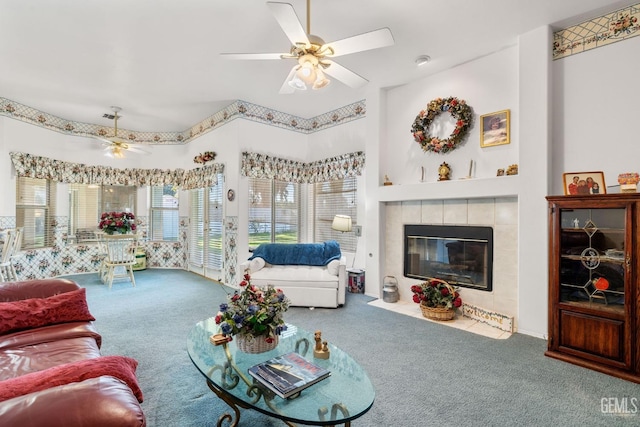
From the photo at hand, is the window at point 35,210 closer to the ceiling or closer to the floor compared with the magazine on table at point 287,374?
closer to the ceiling

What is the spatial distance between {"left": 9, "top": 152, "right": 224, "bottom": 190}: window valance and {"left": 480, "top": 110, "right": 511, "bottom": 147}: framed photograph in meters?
Result: 4.09

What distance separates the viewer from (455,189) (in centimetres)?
371

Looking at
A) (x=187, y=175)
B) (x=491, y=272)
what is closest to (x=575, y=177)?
(x=491, y=272)

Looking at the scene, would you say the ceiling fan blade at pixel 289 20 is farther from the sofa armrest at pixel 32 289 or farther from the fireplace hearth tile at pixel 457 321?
the fireplace hearth tile at pixel 457 321

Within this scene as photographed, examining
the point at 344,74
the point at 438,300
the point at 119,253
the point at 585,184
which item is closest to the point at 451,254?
the point at 438,300

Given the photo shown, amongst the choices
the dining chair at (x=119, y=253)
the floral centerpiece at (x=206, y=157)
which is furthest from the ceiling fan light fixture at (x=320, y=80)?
the dining chair at (x=119, y=253)

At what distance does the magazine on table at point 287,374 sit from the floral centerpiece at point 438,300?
7.45 ft

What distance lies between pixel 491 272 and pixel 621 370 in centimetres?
137

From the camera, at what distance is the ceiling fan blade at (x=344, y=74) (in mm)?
2596

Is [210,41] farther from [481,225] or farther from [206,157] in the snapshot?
[481,225]

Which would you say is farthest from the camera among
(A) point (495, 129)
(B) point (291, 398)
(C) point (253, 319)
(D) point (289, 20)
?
(A) point (495, 129)

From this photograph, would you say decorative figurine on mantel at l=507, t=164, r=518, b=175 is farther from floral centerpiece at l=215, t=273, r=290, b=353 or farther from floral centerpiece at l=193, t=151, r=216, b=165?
A: floral centerpiece at l=193, t=151, r=216, b=165

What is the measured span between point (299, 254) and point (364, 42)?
10.1 ft

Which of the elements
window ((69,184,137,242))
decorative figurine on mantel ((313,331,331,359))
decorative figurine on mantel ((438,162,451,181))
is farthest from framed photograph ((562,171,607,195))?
window ((69,184,137,242))
